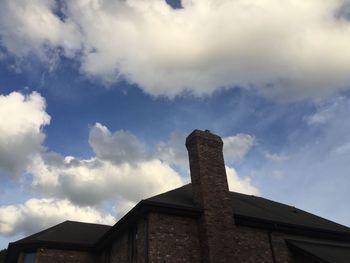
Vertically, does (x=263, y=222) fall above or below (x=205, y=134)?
below

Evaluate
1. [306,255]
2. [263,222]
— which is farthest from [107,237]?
[306,255]

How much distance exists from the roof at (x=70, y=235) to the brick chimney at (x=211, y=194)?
769 cm

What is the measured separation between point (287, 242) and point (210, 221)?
4064 mm

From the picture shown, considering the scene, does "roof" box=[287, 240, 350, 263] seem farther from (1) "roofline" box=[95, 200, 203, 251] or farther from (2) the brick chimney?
(1) "roofline" box=[95, 200, 203, 251]

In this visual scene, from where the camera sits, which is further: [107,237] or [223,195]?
[107,237]

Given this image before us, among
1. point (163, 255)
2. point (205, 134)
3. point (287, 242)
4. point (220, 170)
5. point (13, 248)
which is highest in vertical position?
point (205, 134)

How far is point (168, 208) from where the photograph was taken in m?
13.1

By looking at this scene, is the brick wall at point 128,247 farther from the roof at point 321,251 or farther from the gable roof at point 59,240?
the roof at point 321,251

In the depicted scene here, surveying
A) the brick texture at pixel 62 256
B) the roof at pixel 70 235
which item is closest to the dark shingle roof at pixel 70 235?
the roof at pixel 70 235

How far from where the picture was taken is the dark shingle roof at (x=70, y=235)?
17.9 metres

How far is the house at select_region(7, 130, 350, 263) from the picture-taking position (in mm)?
12875

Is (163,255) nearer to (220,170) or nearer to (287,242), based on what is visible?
(220,170)

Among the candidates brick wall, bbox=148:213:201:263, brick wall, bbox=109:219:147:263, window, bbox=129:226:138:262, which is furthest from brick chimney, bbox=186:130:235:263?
window, bbox=129:226:138:262

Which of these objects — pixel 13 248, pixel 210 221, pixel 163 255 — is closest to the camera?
pixel 163 255
